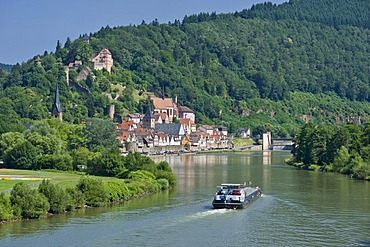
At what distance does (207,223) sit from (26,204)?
35.9 ft

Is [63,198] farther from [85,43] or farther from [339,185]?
[85,43]

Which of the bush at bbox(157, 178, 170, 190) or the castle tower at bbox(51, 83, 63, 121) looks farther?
the castle tower at bbox(51, 83, 63, 121)

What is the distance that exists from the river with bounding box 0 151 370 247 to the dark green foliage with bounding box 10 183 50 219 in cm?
73

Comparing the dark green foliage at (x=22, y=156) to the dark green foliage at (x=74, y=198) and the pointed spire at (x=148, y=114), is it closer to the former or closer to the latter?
the dark green foliage at (x=74, y=198)

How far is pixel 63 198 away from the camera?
160ft

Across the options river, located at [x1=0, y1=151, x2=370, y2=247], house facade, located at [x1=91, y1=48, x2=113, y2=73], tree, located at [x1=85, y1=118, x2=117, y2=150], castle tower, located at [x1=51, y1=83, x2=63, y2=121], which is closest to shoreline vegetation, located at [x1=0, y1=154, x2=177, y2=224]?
river, located at [x1=0, y1=151, x2=370, y2=247]

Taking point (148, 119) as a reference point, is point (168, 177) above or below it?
below

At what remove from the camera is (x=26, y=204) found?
45.8 metres

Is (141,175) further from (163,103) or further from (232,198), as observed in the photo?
(163,103)

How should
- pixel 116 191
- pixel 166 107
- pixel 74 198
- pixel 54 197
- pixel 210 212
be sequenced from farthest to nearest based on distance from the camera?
pixel 166 107
pixel 116 191
pixel 210 212
pixel 74 198
pixel 54 197

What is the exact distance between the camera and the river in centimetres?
4106

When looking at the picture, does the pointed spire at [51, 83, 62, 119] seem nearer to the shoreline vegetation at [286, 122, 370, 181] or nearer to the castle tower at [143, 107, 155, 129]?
the castle tower at [143, 107, 155, 129]

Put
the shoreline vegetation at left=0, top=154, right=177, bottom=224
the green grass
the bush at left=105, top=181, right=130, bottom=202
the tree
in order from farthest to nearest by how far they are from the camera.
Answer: the tree → the green grass → the bush at left=105, top=181, right=130, bottom=202 → the shoreline vegetation at left=0, top=154, right=177, bottom=224

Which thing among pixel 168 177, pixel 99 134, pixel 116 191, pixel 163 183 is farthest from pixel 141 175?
pixel 99 134
